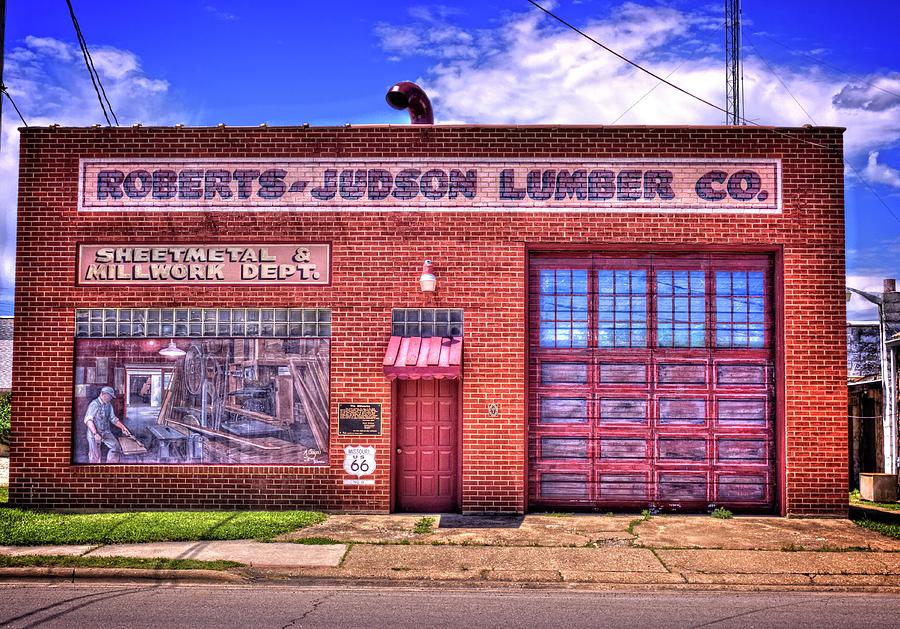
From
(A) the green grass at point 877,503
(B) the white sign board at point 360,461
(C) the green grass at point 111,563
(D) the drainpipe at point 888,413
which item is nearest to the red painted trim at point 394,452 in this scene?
(B) the white sign board at point 360,461

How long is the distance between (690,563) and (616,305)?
4.89m

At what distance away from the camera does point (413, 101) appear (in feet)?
48.1

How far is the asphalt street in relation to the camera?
300 inches

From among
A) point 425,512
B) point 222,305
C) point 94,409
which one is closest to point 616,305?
point 425,512

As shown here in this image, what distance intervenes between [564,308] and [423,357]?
2629mm

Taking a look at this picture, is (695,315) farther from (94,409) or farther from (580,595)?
(94,409)

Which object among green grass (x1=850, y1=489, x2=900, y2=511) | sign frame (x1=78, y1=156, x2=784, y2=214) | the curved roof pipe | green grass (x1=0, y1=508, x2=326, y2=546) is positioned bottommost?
green grass (x1=850, y1=489, x2=900, y2=511)

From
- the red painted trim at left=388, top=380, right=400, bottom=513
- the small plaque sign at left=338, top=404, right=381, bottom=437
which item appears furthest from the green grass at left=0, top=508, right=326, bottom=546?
the small plaque sign at left=338, top=404, right=381, bottom=437

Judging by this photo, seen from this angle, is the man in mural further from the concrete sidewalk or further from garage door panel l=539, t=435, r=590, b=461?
garage door panel l=539, t=435, r=590, b=461

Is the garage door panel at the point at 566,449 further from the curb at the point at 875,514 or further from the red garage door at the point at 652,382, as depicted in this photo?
the curb at the point at 875,514

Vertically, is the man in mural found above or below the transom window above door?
below

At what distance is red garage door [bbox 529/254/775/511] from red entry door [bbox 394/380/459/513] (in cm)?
135

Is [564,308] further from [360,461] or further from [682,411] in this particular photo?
[360,461]

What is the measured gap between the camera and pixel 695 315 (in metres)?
13.7
